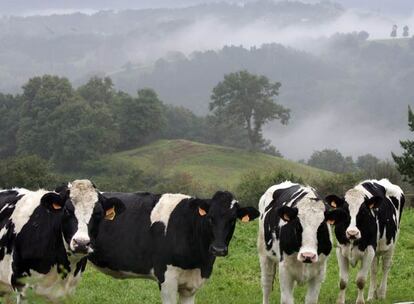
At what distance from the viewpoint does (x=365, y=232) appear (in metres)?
13.6

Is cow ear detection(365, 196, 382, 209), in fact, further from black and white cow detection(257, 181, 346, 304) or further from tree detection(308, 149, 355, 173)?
tree detection(308, 149, 355, 173)

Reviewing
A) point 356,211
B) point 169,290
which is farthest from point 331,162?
point 169,290

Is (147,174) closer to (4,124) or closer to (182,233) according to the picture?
(4,124)

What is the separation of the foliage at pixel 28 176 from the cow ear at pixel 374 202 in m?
50.1

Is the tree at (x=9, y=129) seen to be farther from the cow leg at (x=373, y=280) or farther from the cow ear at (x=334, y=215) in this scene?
the cow ear at (x=334, y=215)

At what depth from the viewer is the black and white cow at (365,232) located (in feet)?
43.5

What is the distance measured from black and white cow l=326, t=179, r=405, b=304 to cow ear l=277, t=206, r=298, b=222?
1.71 m

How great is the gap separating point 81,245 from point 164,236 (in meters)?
2.58

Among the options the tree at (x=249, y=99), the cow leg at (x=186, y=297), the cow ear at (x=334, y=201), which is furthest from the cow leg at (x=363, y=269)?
the tree at (x=249, y=99)

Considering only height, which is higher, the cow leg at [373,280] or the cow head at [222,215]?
the cow head at [222,215]

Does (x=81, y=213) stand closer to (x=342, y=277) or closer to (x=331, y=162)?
(x=342, y=277)

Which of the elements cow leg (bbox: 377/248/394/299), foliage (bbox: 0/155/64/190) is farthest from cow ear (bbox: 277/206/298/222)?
foliage (bbox: 0/155/64/190)

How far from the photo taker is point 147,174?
353 feet

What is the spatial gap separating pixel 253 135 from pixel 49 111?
1444 inches
